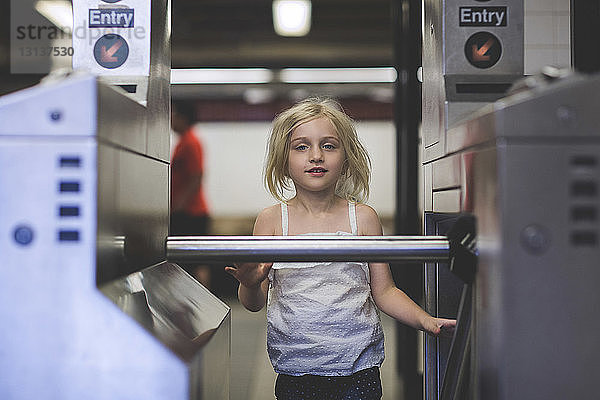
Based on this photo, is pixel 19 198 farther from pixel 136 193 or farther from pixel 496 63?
pixel 496 63

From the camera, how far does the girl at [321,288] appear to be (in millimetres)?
1357

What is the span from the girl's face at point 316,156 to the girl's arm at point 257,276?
0.32 feet

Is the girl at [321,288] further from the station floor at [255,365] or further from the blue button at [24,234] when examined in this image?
the station floor at [255,365]

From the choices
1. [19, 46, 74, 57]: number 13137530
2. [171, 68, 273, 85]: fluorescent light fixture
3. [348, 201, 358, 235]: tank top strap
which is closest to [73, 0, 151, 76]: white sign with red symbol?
[348, 201, 358, 235]: tank top strap

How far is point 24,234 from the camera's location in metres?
0.69

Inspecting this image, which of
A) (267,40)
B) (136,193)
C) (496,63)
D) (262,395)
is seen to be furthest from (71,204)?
(267,40)

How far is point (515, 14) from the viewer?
3.75 feet

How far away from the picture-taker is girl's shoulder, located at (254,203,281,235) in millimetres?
1448

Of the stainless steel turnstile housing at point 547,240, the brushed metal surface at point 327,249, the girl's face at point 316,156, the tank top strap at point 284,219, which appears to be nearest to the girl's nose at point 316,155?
the girl's face at point 316,156

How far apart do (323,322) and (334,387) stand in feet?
0.47

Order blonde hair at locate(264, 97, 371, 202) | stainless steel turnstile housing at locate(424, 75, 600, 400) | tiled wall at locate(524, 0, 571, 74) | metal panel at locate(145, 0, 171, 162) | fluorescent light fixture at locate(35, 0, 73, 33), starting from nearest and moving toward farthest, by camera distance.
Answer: stainless steel turnstile housing at locate(424, 75, 600, 400)
metal panel at locate(145, 0, 171, 162)
blonde hair at locate(264, 97, 371, 202)
fluorescent light fixture at locate(35, 0, 73, 33)
tiled wall at locate(524, 0, 571, 74)

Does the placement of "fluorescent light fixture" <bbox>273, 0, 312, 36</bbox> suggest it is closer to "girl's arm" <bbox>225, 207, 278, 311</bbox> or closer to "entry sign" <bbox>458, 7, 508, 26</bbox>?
"girl's arm" <bbox>225, 207, 278, 311</bbox>

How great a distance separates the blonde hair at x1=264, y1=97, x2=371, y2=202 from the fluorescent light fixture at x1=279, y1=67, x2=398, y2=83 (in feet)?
18.1

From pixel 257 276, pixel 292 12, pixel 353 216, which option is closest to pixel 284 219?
pixel 353 216
